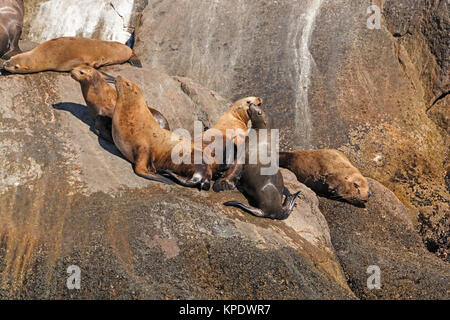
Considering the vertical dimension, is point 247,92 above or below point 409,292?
above

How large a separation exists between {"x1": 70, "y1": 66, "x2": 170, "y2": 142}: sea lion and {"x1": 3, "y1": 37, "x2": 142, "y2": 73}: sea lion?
44.3 inches

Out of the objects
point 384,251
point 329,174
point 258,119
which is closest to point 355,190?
point 329,174

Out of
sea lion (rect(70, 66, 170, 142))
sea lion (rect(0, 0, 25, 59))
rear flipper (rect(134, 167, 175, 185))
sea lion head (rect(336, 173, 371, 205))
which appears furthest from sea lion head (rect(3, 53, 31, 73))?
sea lion head (rect(336, 173, 371, 205))

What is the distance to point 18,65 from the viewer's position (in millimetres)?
7605

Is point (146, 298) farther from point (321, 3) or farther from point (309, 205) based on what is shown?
point (321, 3)

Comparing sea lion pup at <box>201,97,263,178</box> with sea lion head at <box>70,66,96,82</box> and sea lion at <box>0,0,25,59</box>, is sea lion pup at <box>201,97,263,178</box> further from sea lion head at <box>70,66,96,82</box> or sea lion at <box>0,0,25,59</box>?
sea lion at <box>0,0,25,59</box>

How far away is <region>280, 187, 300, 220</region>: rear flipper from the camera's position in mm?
6229

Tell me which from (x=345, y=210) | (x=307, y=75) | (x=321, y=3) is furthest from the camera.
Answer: (x=321, y=3)

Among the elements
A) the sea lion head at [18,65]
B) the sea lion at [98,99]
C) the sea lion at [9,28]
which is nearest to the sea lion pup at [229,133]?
the sea lion at [98,99]

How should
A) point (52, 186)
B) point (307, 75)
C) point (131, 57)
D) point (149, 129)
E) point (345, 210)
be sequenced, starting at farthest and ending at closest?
point (307, 75)
point (131, 57)
point (345, 210)
point (149, 129)
point (52, 186)

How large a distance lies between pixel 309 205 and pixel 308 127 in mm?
3411

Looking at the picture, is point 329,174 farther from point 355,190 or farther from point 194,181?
point 194,181

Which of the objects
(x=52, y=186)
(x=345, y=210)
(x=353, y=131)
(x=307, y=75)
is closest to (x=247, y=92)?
(x=307, y=75)

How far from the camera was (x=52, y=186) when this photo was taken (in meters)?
5.43
